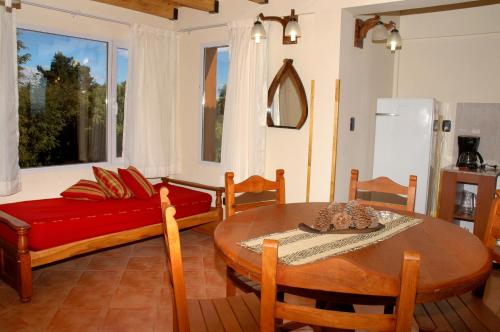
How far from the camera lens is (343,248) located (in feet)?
5.61

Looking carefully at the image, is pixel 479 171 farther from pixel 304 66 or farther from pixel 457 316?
pixel 457 316

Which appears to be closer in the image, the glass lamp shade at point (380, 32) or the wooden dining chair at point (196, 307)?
the wooden dining chair at point (196, 307)

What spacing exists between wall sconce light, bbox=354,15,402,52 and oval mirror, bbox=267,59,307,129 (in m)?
0.62

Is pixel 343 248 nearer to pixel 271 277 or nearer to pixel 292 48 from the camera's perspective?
pixel 271 277

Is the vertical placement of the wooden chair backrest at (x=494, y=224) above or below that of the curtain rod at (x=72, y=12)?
below

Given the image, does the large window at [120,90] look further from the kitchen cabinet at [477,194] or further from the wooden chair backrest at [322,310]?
the wooden chair backrest at [322,310]

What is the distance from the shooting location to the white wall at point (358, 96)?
3.69 meters

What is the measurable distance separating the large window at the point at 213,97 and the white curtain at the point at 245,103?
17.7 inches

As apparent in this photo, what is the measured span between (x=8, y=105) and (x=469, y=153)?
418 cm

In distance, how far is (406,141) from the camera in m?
4.12

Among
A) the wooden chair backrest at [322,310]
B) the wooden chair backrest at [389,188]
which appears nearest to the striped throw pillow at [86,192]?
the wooden chair backrest at [389,188]

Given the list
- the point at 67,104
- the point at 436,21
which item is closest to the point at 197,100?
the point at 67,104

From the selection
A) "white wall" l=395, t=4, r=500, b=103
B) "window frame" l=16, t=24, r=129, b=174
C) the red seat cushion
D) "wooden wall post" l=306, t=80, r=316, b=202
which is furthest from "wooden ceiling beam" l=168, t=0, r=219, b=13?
"white wall" l=395, t=4, r=500, b=103

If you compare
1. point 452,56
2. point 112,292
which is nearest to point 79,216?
point 112,292
